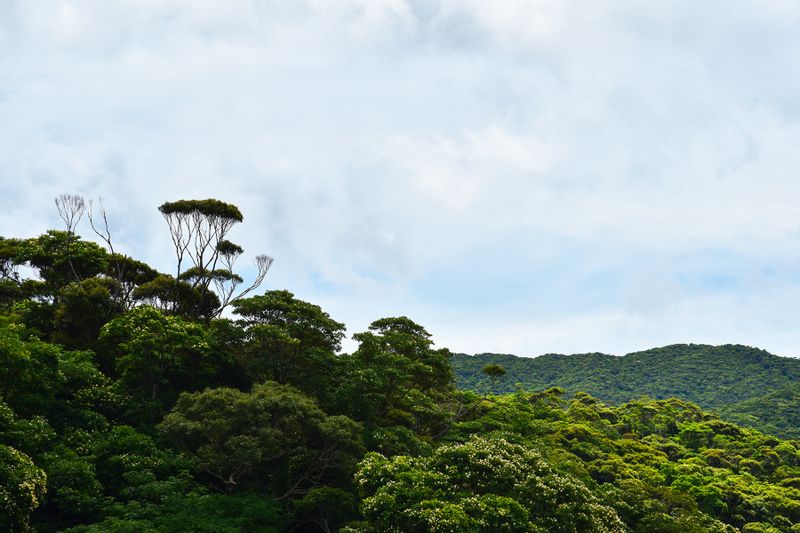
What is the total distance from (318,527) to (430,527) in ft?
38.9

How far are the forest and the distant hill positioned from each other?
78.7 meters

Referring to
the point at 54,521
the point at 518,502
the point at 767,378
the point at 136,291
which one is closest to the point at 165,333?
the point at 54,521

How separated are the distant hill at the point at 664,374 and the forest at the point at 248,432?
7866 centimetres

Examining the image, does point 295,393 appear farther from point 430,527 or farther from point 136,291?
point 136,291

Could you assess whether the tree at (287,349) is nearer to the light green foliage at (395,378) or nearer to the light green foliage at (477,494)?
the light green foliage at (395,378)

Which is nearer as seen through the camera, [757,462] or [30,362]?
[30,362]

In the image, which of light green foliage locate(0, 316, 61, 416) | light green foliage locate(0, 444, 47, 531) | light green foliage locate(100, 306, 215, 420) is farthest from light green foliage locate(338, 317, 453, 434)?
light green foliage locate(0, 444, 47, 531)

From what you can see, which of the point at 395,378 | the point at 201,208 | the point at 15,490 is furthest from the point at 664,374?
the point at 15,490

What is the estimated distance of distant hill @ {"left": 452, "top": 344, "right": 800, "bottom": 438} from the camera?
12162 centimetres

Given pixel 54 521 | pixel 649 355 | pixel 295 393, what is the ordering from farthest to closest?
pixel 649 355
pixel 295 393
pixel 54 521

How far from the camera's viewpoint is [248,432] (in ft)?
83.2

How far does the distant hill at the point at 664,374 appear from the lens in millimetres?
121625

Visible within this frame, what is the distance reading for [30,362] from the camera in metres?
23.3

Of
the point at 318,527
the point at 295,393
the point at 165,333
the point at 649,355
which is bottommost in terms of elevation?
the point at 318,527
